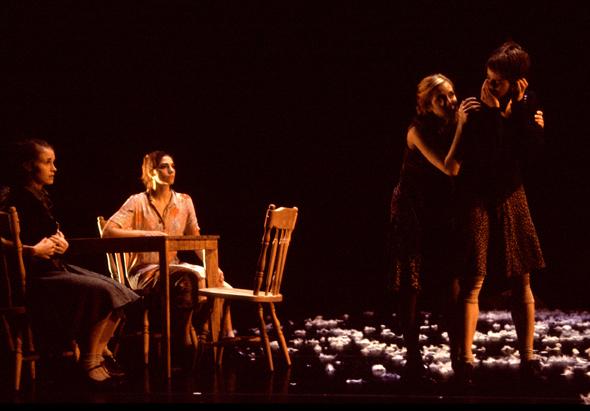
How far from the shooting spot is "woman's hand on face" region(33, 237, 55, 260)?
366 centimetres

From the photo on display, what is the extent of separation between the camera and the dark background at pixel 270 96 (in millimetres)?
6777

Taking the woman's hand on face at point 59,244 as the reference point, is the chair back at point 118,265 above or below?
below

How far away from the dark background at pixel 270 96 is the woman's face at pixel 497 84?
129 inches

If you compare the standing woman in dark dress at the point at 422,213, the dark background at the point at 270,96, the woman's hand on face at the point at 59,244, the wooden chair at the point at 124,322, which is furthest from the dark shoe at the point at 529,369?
the dark background at the point at 270,96

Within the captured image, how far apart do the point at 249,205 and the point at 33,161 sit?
389cm

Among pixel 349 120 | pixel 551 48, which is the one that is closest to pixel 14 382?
pixel 349 120

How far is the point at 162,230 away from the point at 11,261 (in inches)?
52.4

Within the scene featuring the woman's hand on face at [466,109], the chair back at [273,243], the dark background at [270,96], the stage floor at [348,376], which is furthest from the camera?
the dark background at [270,96]

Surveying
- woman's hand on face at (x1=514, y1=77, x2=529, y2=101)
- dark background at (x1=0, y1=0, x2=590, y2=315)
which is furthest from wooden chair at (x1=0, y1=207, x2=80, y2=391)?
dark background at (x1=0, y1=0, x2=590, y2=315)

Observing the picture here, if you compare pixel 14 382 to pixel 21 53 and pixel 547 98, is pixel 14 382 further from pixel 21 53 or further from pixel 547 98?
pixel 547 98

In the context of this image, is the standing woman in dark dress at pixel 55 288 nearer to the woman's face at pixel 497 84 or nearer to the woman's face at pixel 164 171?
the woman's face at pixel 164 171

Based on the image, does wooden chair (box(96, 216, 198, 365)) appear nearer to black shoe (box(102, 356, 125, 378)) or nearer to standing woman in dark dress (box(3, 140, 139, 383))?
black shoe (box(102, 356, 125, 378))

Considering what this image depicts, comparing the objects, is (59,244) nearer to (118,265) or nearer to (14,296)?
(14,296)

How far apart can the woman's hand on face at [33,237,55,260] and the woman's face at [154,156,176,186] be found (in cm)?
120
